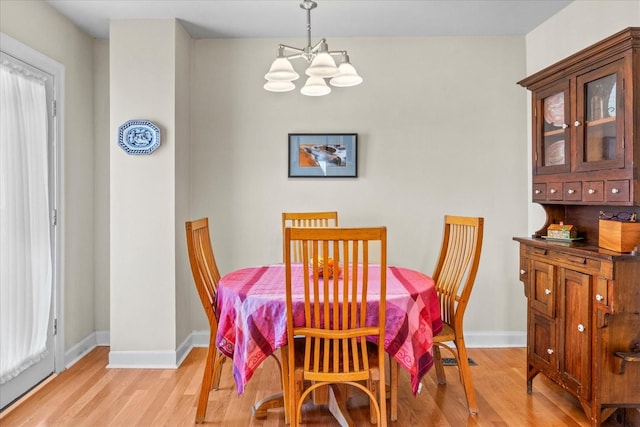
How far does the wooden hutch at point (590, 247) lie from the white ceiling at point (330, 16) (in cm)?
78

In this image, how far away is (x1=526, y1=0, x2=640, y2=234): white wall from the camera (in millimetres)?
2508

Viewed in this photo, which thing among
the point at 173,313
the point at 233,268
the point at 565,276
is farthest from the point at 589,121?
the point at 173,313

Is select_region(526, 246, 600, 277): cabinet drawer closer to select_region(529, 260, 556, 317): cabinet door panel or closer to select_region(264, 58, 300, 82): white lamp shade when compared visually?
select_region(529, 260, 556, 317): cabinet door panel

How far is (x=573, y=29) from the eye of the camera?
293cm

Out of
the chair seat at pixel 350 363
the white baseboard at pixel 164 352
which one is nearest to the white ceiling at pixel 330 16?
the chair seat at pixel 350 363

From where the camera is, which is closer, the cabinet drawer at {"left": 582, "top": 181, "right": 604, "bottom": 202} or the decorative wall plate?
the cabinet drawer at {"left": 582, "top": 181, "right": 604, "bottom": 202}

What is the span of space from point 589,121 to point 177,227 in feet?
9.14

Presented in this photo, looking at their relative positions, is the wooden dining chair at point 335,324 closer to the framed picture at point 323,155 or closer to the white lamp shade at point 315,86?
the white lamp shade at point 315,86

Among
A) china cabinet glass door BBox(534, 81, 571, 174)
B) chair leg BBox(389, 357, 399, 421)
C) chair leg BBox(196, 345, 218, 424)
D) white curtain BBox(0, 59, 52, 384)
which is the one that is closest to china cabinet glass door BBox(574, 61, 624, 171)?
china cabinet glass door BBox(534, 81, 571, 174)

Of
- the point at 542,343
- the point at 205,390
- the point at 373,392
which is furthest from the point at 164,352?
the point at 542,343

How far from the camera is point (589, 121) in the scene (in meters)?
2.33

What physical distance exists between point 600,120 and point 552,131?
0.38m

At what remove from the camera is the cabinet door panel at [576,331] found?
7.09 ft

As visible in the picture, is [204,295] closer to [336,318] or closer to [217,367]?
[217,367]
